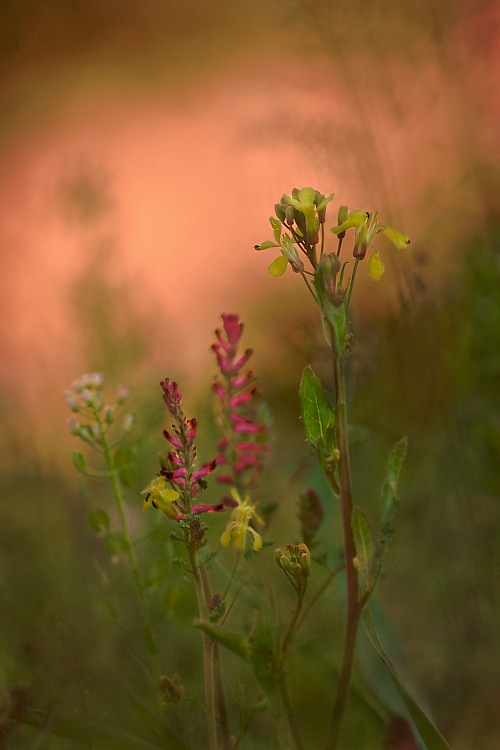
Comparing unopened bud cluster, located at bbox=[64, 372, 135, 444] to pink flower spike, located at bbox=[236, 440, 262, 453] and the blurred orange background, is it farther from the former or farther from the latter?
the blurred orange background

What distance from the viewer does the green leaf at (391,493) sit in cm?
28

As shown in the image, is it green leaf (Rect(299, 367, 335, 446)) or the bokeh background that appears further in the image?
the bokeh background

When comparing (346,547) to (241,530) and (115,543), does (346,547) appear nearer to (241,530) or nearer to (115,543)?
(241,530)

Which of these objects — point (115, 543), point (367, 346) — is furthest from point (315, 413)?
point (367, 346)

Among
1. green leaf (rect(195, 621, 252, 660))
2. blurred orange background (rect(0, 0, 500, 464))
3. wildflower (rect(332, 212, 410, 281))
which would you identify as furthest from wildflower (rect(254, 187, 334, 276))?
blurred orange background (rect(0, 0, 500, 464))

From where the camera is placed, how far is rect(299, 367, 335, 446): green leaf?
0.29 meters

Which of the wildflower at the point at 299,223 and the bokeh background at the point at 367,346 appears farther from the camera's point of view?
the bokeh background at the point at 367,346

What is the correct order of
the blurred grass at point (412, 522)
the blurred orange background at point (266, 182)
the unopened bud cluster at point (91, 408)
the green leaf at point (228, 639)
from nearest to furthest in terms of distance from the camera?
the green leaf at point (228, 639), the unopened bud cluster at point (91, 408), the blurred grass at point (412, 522), the blurred orange background at point (266, 182)

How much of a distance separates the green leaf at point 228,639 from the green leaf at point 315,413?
7cm

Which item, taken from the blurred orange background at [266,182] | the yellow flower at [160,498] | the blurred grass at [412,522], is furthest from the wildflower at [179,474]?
the blurred orange background at [266,182]

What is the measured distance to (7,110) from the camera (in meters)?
1.81

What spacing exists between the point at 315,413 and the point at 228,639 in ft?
0.25

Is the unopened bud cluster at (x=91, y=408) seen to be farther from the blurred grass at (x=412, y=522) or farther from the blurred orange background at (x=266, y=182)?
the blurred orange background at (x=266, y=182)

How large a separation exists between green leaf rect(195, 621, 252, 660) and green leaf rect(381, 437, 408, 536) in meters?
0.06
